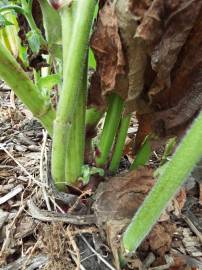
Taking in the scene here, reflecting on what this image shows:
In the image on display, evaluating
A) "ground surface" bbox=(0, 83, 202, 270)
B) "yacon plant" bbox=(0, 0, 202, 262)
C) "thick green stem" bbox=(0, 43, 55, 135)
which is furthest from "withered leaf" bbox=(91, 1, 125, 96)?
"ground surface" bbox=(0, 83, 202, 270)

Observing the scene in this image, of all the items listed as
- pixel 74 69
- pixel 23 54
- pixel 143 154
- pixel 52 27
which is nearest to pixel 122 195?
pixel 143 154

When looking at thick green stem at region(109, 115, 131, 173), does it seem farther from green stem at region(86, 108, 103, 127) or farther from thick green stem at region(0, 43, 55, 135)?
thick green stem at region(0, 43, 55, 135)

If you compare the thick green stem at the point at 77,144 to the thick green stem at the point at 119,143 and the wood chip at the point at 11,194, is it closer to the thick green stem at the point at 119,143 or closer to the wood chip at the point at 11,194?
the thick green stem at the point at 119,143

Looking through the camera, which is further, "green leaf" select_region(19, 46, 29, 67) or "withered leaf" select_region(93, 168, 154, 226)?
"green leaf" select_region(19, 46, 29, 67)

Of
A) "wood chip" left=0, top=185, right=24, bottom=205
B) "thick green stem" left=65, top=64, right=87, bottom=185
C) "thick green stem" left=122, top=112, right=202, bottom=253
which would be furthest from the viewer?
"wood chip" left=0, top=185, right=24, bottom=205

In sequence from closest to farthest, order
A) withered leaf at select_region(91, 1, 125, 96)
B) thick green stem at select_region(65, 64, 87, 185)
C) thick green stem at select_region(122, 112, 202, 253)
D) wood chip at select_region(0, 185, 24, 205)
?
1. thick green stem at select_region(122, 112, 202, 253)
2. withered leaf at select_region(91, 1, 125, 96)
3. thick green stem at select_region(65, 64, 87, 185)
4. wood chip at select_region(0, 185, 24, 205)

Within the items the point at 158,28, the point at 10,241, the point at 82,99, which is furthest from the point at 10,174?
the point at 158,28
